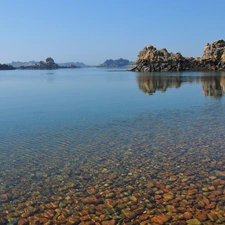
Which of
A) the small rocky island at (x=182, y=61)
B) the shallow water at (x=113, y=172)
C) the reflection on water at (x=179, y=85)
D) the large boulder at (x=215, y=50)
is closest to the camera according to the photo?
the shallow water at (x=113, y=172)

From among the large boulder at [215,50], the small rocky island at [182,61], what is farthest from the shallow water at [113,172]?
the large boulder at [215,50]

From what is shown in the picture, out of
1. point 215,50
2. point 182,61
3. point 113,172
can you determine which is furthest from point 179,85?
point 215,50

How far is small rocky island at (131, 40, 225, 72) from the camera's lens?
132 m

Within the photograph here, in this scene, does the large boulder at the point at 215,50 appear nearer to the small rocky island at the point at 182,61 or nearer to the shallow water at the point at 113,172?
the small rocky island at the point at 182,61

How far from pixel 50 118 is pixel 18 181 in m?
12.6

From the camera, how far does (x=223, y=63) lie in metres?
127

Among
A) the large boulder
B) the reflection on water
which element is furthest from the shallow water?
the large boulder

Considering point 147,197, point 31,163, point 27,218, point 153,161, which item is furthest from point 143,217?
point 31,163

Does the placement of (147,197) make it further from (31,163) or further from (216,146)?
(216,146)

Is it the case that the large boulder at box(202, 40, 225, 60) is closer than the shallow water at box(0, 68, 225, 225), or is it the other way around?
the shallow water at box(0, 68, 225, 225)

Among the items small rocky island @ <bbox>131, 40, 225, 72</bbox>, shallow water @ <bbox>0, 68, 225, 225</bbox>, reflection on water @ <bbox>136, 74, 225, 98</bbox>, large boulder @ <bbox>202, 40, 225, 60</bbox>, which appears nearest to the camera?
shallow water @ <bbox>0, 68, 225, 225</bbox>

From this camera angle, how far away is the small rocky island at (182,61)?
132m

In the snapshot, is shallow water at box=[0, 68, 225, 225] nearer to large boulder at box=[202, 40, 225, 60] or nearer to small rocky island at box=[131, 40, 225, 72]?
small rocky island at box=[131, 40, 225, 72]

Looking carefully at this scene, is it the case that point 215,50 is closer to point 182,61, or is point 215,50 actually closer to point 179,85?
point 182,61
